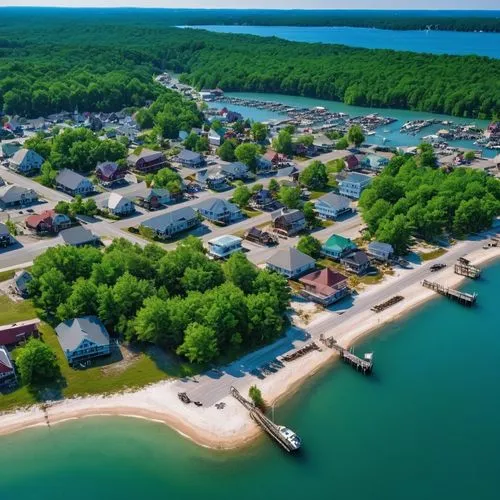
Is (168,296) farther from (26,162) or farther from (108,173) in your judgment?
(26,162)

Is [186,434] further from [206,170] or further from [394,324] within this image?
[206,170]

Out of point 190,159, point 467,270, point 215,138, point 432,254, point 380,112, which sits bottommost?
point 380,112

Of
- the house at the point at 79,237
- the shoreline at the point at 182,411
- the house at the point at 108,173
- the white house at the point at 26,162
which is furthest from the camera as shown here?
the white house at the point at 26,162

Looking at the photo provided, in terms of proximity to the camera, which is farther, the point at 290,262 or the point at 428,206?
the point at 428,206

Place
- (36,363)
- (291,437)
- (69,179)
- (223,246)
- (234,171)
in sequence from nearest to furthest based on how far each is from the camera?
(291,437) < (36,363) < (223,246) < (69,179) < (234,171)

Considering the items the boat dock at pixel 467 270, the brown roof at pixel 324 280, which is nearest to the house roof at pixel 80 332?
the brown roof at pixel 324 280

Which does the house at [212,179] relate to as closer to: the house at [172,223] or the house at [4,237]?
the house at [172,223]

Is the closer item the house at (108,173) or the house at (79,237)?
the house at (79,237)

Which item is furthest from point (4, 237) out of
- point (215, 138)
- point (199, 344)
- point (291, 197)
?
point (215, 138)
